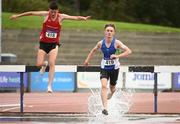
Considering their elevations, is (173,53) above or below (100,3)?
below

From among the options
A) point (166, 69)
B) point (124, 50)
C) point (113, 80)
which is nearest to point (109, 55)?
point (124, 50)

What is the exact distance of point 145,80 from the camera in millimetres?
32688

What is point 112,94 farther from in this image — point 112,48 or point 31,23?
point 31,23

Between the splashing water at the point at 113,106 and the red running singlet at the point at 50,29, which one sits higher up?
the red running singlet at the point at 50,29

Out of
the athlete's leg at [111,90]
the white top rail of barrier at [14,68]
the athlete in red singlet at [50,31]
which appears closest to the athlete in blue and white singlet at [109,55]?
the athlete's leg at [111,90]

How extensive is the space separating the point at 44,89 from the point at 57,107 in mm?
11420

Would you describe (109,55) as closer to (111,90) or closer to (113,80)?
(113,80)

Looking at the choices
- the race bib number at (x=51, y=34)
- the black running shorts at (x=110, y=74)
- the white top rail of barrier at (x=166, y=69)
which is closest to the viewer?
the black running shorts at (x=110, y=74)

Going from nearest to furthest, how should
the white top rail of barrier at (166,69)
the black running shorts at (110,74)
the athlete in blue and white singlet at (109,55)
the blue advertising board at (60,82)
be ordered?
the athlete in blue and white singlet at (109,55) < the black running shorts at (110,74) < the white top rail of barrier at (166,69) < the blue advertising board at (60,82)

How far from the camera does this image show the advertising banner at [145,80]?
32281 millimetres

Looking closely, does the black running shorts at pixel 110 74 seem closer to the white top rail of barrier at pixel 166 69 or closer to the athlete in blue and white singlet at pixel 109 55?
the athlete in blue and white singlet at pixel 109 55

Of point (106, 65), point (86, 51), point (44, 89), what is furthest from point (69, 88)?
point (106, 65)

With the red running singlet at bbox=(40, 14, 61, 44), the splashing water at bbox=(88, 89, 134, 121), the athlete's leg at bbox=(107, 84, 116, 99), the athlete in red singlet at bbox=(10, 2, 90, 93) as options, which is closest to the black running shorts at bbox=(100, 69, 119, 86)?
the athlete's leg at bbox=(107, 84, 116, 99)

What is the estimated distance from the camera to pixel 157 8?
67250mm
